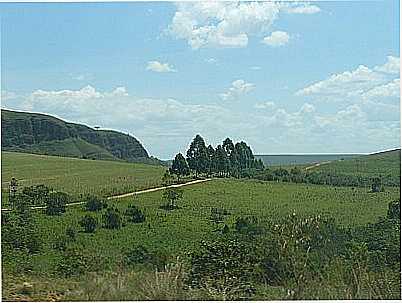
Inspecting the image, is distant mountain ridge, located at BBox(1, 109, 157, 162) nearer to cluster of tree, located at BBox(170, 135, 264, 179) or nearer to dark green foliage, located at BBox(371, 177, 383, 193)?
cluster of tree, located at BBox(170, 135, 264, 179)

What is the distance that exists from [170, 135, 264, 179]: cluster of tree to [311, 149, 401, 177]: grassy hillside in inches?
21.8

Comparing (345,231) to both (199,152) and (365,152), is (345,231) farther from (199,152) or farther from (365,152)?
(199,152)

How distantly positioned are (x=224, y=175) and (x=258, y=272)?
845mm

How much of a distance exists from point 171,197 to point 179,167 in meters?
0.24

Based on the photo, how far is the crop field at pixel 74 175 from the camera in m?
6.55

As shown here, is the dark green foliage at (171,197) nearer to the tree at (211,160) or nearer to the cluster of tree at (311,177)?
the tree at (211,160)

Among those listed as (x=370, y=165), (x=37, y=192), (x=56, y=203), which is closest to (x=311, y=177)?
(x=370, y=165)

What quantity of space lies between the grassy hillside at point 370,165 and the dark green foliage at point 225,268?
0.91 meters

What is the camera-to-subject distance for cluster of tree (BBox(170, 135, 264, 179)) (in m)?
6.48

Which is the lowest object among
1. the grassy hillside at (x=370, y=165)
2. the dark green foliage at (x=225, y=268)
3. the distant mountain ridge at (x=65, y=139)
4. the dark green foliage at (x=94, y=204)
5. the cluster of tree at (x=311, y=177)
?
the dark green foliage at (x=225, y=268)

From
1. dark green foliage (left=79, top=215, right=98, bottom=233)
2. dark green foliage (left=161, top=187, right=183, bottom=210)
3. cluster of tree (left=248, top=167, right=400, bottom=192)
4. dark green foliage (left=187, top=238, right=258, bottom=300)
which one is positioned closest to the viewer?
dark green foliage (left=187, top=238, right=258, bottom=300)

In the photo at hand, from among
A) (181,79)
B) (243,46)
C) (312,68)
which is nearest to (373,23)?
(312,68)

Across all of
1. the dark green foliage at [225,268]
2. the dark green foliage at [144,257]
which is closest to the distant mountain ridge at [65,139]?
the dark green foliage at [144,257]

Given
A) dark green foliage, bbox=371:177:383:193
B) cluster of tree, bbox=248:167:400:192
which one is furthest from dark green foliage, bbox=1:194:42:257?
dark green foliage, bbox=371:177:383:193
